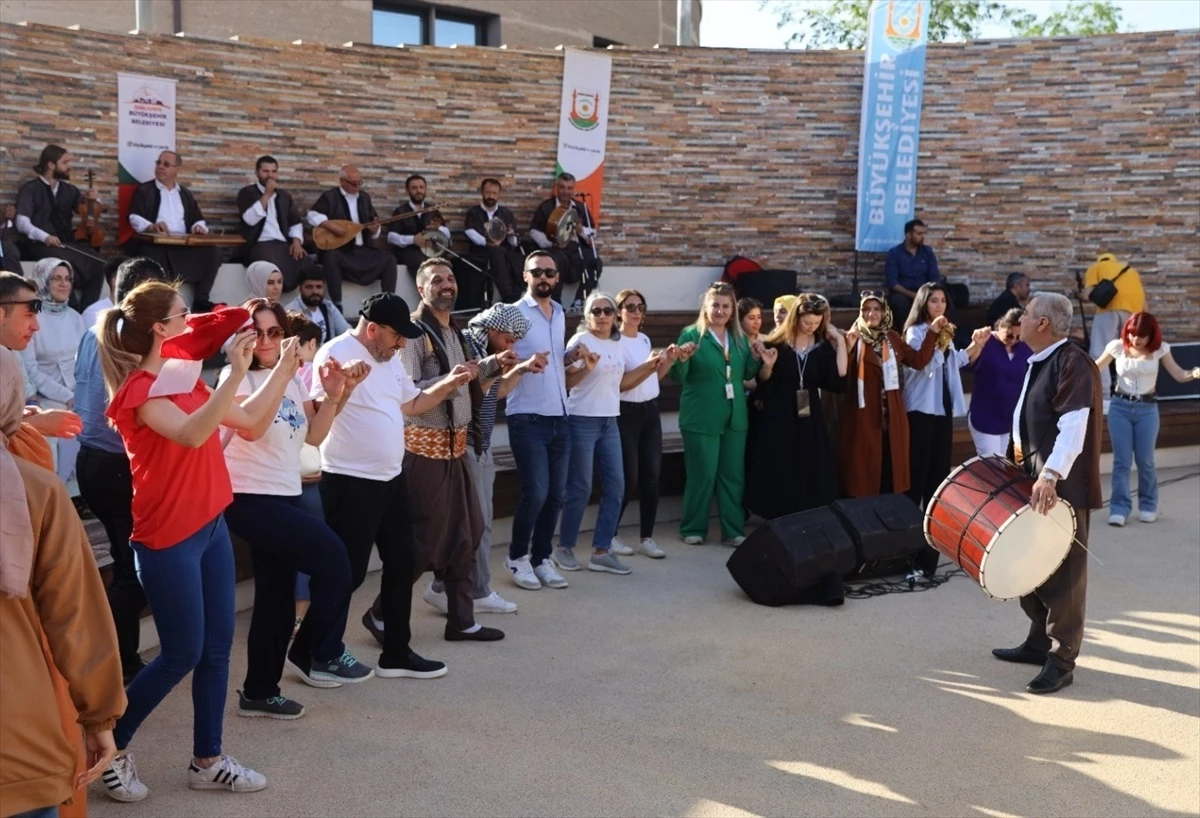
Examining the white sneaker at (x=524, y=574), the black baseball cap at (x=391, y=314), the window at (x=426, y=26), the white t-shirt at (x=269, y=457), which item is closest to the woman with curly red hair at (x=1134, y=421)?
the white sneaker at (x=524, y=574)

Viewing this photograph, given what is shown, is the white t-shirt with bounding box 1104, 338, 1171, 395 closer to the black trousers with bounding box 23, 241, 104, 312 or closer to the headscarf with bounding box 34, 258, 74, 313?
the headscarf with bounding box 34, 258, 74, 313

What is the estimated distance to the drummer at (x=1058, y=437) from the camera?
5500 millimetres

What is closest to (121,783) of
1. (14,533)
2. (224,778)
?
(224,778)

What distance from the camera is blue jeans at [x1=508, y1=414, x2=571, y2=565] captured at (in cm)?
707

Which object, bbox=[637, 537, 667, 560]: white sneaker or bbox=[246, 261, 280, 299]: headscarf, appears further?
bbox=[246, 261, 280, 299]: headscarf

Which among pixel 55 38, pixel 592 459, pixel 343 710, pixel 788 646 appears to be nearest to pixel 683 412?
pixel 592 459

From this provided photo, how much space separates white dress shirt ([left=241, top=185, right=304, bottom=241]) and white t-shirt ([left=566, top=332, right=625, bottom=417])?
4.02m

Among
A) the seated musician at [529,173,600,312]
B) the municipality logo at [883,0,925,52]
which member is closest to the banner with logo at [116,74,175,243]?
the seated musician at [529,173,600,312]

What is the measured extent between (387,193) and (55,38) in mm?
3266

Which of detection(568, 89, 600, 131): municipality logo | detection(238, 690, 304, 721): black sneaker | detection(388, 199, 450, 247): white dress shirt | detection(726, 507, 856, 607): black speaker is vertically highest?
detection(568, 89, 600, 131): municipality logo

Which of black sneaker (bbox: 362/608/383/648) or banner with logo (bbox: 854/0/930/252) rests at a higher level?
banner with logo (bbox: 854/0/930/252)

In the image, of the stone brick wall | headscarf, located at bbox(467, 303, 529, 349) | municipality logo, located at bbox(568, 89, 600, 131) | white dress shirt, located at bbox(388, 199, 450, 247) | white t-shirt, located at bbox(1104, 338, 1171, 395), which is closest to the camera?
headscarf, located at bbox(467, 303, 529, 349)

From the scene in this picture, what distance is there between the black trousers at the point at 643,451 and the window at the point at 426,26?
979cm

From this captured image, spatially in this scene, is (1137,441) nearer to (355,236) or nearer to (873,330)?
(873,330)
